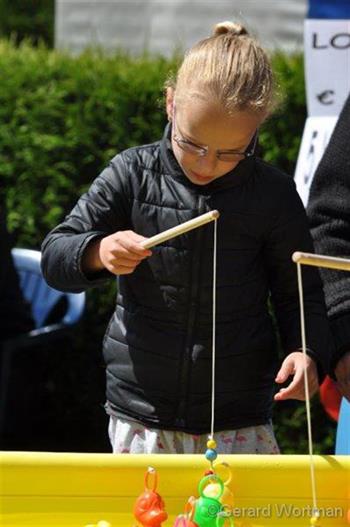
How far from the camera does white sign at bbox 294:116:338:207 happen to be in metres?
3.42

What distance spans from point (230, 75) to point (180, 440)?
74 centimetres

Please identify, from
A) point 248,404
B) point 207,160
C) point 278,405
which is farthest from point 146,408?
point 278,405

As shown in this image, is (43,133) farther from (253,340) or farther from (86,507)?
(86,507)

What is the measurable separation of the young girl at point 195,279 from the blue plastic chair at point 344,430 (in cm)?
22

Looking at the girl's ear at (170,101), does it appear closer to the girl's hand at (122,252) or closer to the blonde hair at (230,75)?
the blonde hair at (230,75)

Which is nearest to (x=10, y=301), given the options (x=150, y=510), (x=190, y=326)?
(x=190, y=326)

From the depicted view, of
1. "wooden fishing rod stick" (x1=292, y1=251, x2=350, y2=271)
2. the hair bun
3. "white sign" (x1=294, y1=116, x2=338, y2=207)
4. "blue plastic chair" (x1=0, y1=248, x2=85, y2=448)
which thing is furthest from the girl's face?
"blue plastic chair" (x1=0, y1=248, x2=85, y2=448)

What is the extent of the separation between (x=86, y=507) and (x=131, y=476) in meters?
0.09

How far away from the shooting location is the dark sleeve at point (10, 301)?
153 inches

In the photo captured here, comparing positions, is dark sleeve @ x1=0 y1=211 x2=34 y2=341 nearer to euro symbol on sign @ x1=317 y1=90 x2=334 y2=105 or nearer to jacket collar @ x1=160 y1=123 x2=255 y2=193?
euro symbol on sign @ x1=317 y1=90 x2=334 y2=105

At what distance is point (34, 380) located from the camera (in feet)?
13.5

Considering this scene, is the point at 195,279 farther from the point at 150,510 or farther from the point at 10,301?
the point at 10,301

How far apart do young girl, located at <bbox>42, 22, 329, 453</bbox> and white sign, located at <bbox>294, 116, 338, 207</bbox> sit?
3.80 feet

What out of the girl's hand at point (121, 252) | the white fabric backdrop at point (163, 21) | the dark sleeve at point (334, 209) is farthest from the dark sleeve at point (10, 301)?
the white fabric backdrop at point (163, 21)
